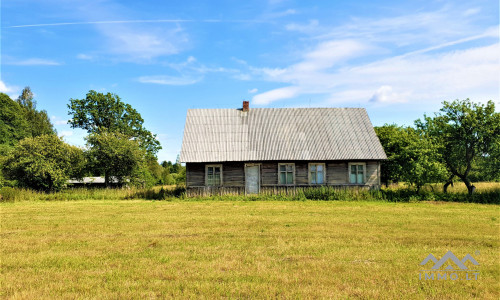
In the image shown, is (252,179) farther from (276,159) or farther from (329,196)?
(329,196)

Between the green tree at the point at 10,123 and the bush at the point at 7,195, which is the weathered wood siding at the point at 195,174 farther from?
the green tree at the point at 10,123

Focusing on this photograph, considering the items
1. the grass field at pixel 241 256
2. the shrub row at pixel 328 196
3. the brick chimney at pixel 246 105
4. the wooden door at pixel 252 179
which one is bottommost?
the grass field at pixel 241 256

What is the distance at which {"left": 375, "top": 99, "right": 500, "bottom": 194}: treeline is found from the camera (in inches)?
878

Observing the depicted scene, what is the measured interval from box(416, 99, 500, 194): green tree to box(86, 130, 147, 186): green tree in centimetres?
2430

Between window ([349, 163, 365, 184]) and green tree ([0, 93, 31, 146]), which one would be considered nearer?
window ([349, 163, 365, 184])

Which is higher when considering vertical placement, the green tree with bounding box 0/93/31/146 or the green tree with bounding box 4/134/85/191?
the green tree with bounding box 0/93/31/146

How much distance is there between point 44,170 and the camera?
26.4 m

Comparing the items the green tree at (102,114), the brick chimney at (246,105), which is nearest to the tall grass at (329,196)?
the brick chimney at (246,105)

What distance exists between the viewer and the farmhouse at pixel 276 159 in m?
24.1

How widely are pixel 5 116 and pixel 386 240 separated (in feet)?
185

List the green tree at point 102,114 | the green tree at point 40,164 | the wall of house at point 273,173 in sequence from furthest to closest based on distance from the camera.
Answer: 1. the green tree at point 102,114
2. the green tree at point 40,164
3. the wall of house at point 273,173

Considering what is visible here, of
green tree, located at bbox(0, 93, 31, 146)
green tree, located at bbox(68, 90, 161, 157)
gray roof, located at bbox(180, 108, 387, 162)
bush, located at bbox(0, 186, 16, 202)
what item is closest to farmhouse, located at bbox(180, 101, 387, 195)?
gray roof, located at bbox(180, 108, 387, 162)

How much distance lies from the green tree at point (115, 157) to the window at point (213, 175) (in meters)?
10.1

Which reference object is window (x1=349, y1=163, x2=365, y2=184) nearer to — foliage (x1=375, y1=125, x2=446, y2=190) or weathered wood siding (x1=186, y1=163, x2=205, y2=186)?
foliage (x1=375, y1=125, x2=446, y2=190)
